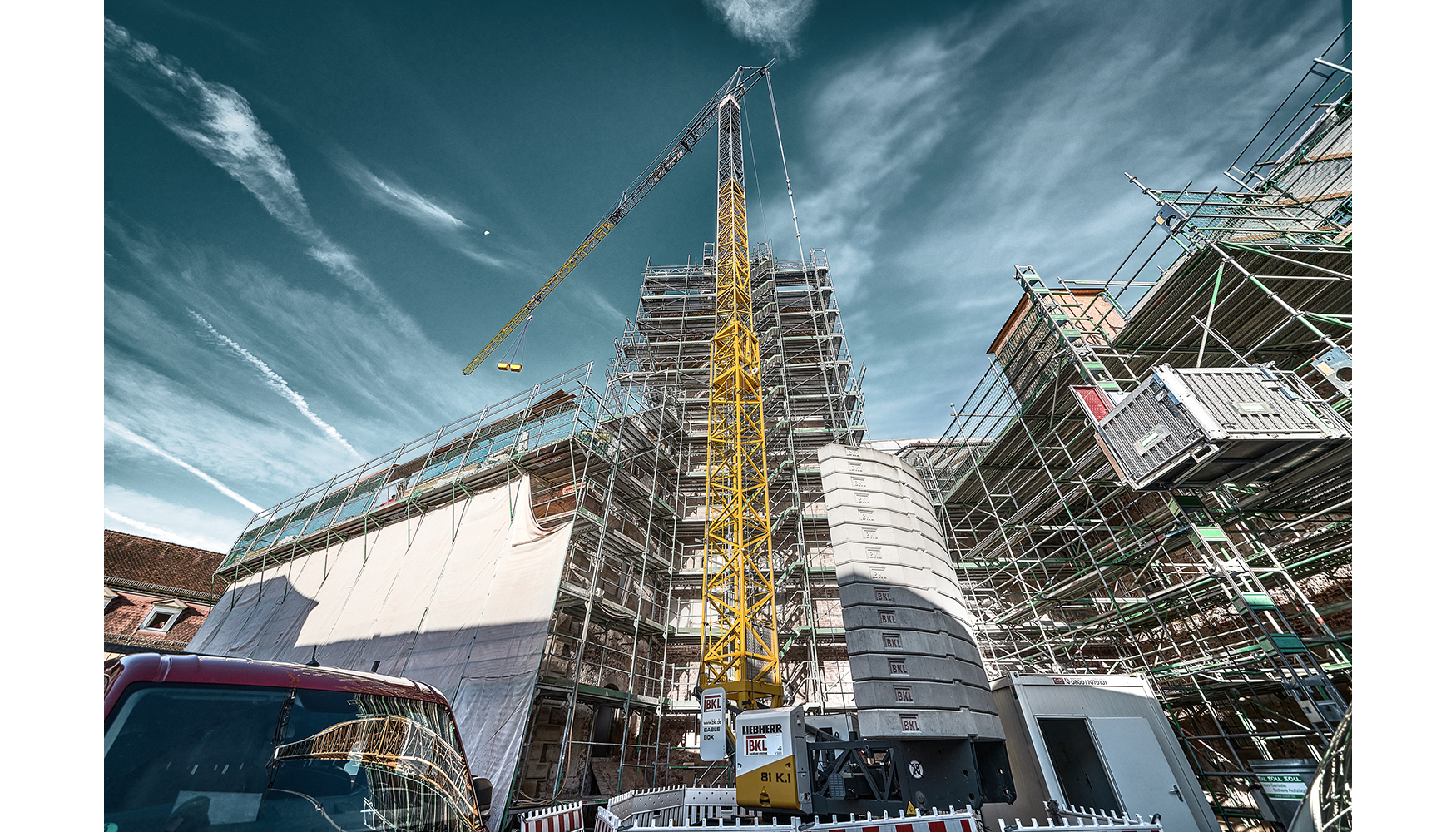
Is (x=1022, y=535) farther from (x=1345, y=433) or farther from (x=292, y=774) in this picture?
(x=292, y=774)

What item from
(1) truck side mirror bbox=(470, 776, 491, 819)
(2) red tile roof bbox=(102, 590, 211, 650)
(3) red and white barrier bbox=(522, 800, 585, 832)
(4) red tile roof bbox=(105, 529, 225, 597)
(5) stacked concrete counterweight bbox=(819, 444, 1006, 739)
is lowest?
(3) red and white barrier bbox=(522, 800, 585, 832)

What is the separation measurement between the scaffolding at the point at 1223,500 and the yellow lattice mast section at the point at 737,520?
19.6ft

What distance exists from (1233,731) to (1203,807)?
392cm

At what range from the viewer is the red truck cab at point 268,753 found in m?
2.49

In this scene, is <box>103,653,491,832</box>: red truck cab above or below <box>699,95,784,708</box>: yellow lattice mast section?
below

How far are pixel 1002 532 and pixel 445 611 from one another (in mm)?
14373

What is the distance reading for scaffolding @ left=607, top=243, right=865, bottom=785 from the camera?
43.1 ft

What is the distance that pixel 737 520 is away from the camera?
1348 centimetres

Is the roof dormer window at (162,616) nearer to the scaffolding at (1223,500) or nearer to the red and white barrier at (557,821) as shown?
the red and white barrier at (557,821)

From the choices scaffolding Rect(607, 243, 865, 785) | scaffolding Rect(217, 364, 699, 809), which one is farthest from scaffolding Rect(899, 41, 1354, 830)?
scaffolding Rect(217, 364, 699, 809)

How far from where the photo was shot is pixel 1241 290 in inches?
370

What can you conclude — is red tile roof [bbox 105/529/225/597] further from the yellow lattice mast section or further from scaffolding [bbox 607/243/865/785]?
the yellow lattice mast section

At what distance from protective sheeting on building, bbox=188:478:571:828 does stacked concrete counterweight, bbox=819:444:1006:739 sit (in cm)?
622
